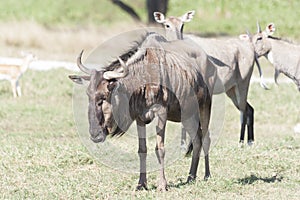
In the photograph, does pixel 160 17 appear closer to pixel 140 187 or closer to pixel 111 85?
pixel 140 187

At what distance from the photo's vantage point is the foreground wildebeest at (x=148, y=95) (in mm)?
7836

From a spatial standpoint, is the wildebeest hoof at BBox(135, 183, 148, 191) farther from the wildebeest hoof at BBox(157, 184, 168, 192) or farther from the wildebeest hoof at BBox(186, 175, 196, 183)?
the wildebeest hoof at BBox(186, 175, 196, 183)

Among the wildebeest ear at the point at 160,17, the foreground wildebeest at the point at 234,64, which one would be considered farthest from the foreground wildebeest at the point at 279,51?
the wildebeest ear at the point at 160,17

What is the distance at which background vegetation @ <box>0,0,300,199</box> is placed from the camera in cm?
856

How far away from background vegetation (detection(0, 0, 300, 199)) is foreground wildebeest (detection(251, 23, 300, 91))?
4.30ft

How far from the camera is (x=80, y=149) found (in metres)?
10.5

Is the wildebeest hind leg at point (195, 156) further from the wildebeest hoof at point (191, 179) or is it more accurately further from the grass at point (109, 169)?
the grass at point (109, 169)

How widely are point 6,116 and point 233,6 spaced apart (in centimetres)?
2741

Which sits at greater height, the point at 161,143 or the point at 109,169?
the point at 161,143

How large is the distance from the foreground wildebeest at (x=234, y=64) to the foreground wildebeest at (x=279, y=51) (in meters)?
0.29

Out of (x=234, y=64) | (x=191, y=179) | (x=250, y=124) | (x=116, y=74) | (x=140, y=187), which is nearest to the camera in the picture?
(x=116, y=74)

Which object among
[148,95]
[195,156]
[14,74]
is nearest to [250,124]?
[195,156]

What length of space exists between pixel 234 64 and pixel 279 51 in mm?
1333

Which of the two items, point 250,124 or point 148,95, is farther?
point 250,124
